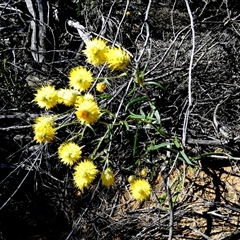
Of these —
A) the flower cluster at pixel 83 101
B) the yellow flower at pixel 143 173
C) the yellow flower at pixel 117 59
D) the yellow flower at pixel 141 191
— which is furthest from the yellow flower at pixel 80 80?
the yellow flower at pixel 143 173

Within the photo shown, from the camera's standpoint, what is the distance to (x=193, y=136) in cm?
237

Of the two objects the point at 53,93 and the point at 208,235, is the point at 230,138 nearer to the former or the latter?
the point at 208,235

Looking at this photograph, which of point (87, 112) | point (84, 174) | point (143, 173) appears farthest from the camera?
point (143, 173)

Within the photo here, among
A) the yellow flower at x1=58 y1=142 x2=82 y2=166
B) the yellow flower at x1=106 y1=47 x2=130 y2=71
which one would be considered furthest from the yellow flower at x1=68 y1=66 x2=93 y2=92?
the yellow flower at x1=58 y1=142 x2=82 y2=166

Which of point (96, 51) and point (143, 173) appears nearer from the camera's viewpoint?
point (96, 51)

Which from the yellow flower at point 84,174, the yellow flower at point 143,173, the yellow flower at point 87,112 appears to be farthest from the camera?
the yellow flower at point 143,173

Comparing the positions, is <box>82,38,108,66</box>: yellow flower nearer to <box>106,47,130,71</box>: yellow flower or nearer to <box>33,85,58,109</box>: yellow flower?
<box>106,47,130,71</box>: yellow flower

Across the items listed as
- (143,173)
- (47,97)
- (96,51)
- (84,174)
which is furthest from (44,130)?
(143,173)

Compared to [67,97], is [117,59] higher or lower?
higher

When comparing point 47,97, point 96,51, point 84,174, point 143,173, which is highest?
point 143,173

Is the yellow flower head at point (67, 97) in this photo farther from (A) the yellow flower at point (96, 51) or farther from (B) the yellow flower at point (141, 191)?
(B) the yellow flower at point (141, 191)

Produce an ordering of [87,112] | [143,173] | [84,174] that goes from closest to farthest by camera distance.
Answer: [87,112], [84,174], [143,173]

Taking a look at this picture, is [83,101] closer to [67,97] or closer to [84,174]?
[67,97]

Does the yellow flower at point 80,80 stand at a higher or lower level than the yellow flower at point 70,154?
higher
